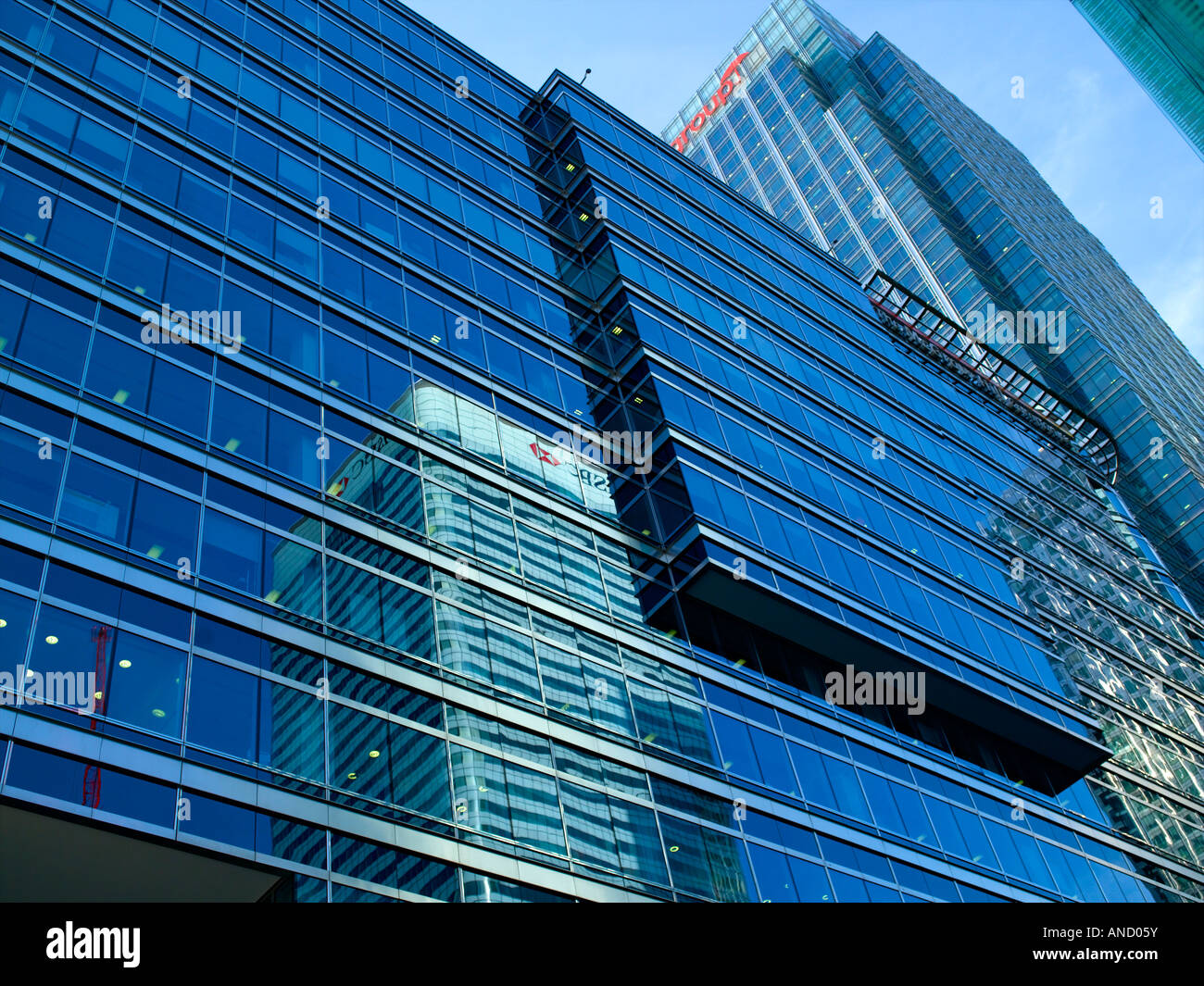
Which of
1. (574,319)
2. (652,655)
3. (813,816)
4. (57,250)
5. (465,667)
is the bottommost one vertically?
(813,816)

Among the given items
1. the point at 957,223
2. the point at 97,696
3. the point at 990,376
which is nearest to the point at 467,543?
the point at 97,696

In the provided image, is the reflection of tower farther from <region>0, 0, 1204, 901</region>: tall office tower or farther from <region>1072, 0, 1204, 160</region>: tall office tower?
<region>1072, 0, 1204, 160</region>: tall office tower

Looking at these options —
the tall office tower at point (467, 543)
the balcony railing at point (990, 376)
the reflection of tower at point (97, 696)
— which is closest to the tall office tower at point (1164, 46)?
the tall office tower at point (467, 543)

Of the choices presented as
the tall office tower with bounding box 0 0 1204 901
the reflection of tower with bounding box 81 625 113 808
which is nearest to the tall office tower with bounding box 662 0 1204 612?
the tall office tower with bounding box 0 0 1204 901

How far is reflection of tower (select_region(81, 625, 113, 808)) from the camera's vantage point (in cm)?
1602

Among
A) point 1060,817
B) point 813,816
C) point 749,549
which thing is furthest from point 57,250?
point 1060,817

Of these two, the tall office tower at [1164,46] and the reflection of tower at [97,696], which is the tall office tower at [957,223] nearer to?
the tall office tower at [1164,46]

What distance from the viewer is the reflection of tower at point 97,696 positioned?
16.0 metres

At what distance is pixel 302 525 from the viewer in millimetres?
22766

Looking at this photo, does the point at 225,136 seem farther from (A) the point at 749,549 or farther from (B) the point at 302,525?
(A) the point at 749,549

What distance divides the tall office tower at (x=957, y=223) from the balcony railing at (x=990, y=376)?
76.4ft

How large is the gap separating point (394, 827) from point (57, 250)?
13715 mm

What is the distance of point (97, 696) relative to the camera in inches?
672

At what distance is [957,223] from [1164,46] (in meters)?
99.8
